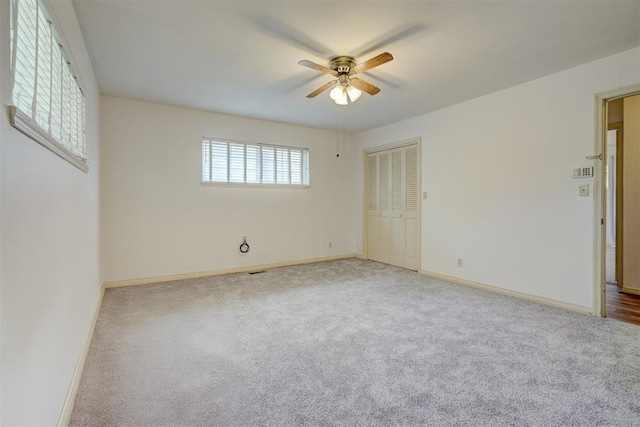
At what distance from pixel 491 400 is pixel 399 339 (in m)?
0.84

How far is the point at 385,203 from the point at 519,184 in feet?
7.66

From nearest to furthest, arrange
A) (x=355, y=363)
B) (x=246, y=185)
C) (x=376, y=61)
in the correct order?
(x=355, y=363), (x=376, y=61), (x=246, y=185)

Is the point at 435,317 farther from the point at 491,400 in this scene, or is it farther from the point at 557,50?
the point at 557,50

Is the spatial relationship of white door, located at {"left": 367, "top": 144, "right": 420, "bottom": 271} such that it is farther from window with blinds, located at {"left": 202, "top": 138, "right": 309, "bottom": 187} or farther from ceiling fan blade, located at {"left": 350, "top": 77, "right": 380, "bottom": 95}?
ceiling fan blade, located at {"left": 350, "top": 77, "right": 380, "bottom": 95}

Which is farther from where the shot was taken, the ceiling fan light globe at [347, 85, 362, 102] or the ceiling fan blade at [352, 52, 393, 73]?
the ceiling fan light globe at [347, 85, 362, 102]

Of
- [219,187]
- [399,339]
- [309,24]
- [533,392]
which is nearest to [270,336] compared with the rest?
[399,339]

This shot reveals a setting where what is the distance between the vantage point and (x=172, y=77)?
11.0 feet

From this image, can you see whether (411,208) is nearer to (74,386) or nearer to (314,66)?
(314,66)

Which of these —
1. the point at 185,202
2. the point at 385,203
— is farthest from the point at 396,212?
the point at 185,202

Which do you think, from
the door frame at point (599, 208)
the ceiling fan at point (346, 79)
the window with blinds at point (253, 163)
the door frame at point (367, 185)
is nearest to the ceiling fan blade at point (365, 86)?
the ceiling fan at point (346, 79)

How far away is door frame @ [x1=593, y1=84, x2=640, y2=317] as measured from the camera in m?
2.97

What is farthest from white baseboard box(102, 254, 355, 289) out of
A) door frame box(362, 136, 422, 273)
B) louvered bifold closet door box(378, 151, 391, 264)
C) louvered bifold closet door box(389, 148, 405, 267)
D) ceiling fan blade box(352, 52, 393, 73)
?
ceiling fan blade box(352, 52, 393, 73)

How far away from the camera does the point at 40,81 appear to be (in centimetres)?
138

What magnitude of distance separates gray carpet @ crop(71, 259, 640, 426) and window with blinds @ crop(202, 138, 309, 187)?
2082mm
